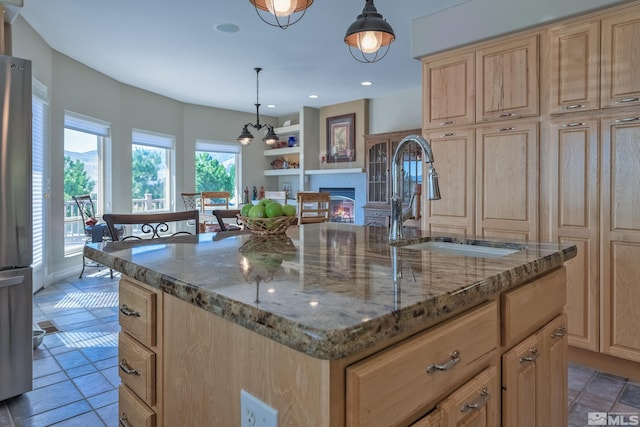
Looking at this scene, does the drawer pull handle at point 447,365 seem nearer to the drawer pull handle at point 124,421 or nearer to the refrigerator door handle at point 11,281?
the drawer pull handle at point 124,421

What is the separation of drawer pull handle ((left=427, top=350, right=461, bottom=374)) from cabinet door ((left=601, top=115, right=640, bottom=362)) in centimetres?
217

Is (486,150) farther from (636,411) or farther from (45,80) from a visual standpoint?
(45,80)

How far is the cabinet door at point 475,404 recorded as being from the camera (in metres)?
0.80

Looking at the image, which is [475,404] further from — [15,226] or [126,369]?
[15,226]

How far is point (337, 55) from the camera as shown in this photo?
4.44 meters

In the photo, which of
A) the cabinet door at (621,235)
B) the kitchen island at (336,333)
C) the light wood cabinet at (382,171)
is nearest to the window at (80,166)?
the light wood cabinet at (382,171)

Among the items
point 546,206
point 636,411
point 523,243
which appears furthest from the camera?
point 546,206

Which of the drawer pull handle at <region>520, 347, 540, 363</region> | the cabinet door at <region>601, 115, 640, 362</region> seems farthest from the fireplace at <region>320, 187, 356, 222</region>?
the drawer pull handle at <region>520, 347, 540, 363</region>

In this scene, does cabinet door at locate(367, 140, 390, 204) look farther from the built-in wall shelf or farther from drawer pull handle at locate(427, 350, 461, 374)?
drawer pull handle at locate(427, 350, 461, 374)

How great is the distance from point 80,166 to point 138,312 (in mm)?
4920

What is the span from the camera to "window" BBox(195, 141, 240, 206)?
7.11 metres

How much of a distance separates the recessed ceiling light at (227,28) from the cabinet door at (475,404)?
144 inches

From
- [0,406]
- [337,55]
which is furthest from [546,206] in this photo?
[0,406]

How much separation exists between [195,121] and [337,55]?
3.45 metres
